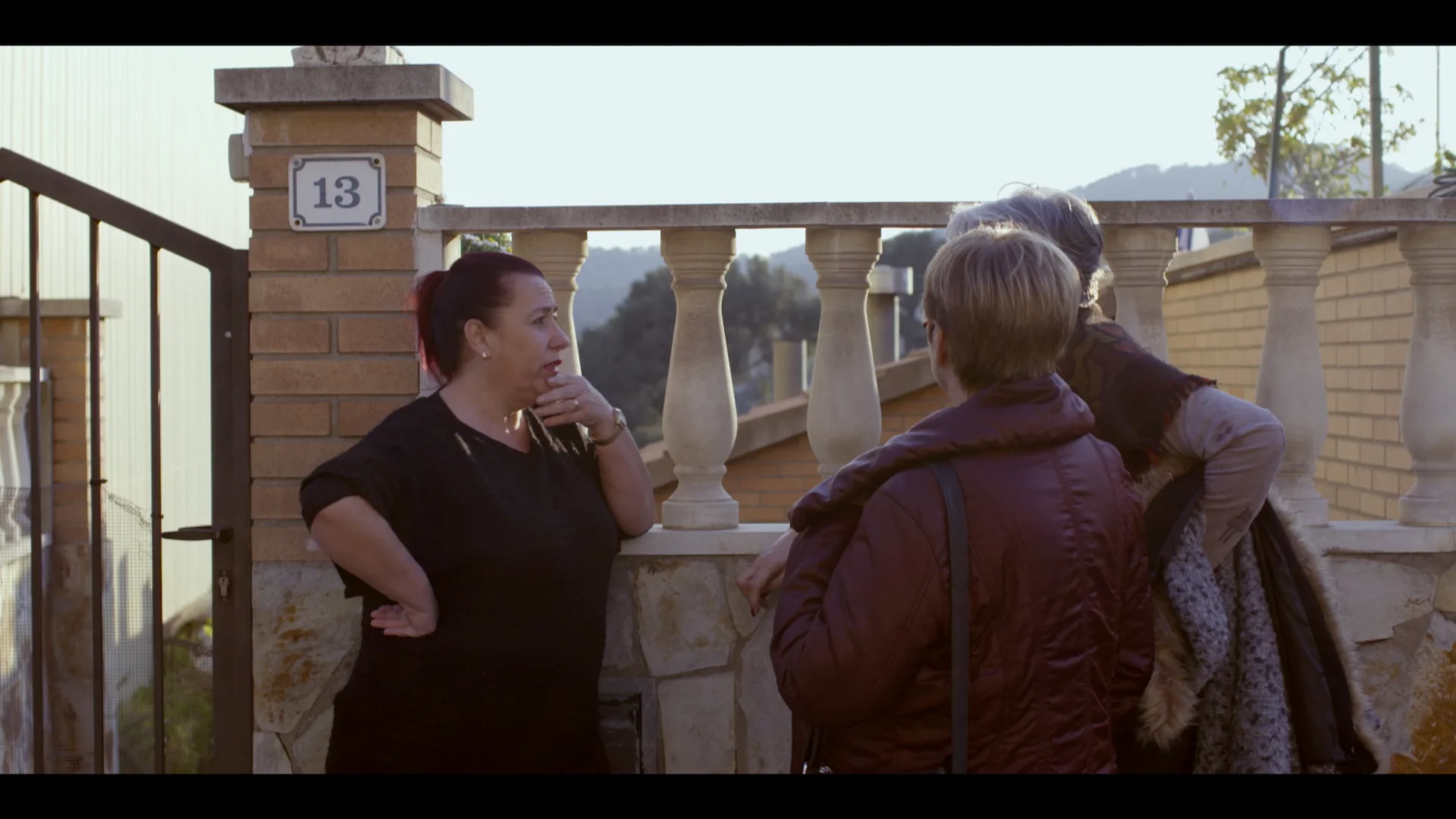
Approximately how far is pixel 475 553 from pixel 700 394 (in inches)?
31.1

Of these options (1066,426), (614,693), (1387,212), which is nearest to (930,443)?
(1066,426)

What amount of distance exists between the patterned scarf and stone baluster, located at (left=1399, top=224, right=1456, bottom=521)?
1.08 m

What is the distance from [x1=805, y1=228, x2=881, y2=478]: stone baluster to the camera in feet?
10.6

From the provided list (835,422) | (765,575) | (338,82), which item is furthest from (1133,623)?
(338,82)

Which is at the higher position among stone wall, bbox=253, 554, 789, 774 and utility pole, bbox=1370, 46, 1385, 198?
utility pole, bbox=1370, 46, 1385, 198

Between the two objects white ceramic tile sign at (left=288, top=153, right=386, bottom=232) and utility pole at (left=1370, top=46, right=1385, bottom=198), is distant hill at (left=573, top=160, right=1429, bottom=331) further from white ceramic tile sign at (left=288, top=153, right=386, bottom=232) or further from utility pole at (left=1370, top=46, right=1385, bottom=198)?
white ceramic tile sign at (left=288, top=153, right=386, bottom=232)

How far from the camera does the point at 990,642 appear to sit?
201 centimetres

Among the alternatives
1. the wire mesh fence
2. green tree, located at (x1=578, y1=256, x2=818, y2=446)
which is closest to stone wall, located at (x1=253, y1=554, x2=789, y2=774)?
the wire mesh fence

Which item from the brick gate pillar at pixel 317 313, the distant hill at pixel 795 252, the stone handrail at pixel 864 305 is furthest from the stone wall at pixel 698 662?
the distant hill at pixel 795 252

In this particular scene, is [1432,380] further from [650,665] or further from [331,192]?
[331,192]

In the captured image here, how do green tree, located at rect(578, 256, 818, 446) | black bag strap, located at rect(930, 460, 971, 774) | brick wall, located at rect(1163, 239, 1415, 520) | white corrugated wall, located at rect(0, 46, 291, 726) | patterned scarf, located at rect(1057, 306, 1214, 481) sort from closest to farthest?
black bag strap, located at rect(930, 460, 971, 774), patterned scarf, located at rect(1057, 306, 1214, 481), brick wall, located at rect(1163, 239, 1415, 520), white corrugated wall, located at rect(0, 46, 291, 726), green tree, located at rect(578, 256, 818, 446)

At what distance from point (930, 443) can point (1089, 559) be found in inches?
12.3

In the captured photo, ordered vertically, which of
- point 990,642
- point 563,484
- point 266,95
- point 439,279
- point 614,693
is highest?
point 266,95

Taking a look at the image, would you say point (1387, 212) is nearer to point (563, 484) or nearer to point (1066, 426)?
point (1066, 426)
